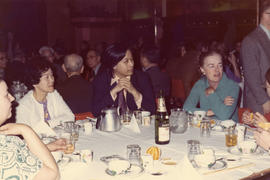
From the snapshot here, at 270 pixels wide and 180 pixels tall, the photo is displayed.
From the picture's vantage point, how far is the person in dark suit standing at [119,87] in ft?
9.86

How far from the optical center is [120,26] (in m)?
11.8

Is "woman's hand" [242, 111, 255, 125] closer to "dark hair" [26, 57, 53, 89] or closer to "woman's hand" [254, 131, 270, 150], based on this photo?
"woman's hand" [254, 131, 270, 150]

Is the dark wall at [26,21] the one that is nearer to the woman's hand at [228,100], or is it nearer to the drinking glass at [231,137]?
the woman's hand at [228,100]

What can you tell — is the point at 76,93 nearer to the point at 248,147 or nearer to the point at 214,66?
the point at 214,66

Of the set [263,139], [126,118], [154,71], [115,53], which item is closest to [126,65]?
[115,53]

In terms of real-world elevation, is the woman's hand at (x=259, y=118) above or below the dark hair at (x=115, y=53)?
below

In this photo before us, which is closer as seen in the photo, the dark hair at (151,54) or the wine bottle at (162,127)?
the wine bottle at (162,127)

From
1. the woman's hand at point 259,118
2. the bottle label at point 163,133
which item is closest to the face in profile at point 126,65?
the bottle label at point 163,133

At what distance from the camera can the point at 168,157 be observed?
1.83 meters

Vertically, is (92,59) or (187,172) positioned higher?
(92,59)

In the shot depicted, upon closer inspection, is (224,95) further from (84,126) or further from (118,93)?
(84,126)

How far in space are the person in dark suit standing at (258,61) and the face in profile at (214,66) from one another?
492 mm

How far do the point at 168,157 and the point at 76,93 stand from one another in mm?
1930

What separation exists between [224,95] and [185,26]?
24.5ft
